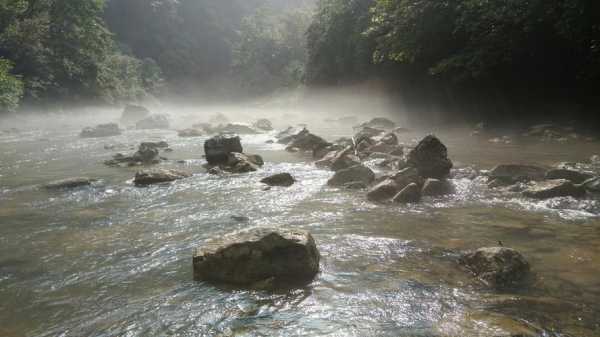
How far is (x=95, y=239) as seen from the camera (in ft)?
21.3

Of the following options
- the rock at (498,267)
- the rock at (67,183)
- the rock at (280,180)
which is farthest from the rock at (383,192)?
the rock at (67,183)

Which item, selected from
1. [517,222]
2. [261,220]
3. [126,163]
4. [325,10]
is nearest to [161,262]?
[261,220]

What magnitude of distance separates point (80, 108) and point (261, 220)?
35.9 meters

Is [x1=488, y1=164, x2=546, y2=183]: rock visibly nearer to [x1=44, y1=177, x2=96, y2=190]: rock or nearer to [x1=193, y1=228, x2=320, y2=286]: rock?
[x1=193, y1=228, x2=320, y2=286]: rock

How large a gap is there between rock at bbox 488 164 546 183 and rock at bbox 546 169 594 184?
7.8 inches

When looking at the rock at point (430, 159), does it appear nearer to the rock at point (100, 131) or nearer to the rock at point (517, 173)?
the rock at point (517, 173)

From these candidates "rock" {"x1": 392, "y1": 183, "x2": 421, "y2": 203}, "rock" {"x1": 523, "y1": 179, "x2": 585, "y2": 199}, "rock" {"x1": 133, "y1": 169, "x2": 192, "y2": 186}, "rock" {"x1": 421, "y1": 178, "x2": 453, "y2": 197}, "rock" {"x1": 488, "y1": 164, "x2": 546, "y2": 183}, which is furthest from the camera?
"rock" {"x1": 133, "y1": 169, "x2": 192, "y2": 186}

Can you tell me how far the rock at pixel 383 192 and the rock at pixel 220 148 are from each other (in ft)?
18.9

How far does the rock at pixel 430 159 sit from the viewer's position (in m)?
9.88

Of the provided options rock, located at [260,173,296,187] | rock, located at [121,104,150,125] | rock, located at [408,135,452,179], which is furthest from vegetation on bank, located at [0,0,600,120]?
rock, located at [260,173,296,187]

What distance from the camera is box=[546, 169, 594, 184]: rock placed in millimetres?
8508

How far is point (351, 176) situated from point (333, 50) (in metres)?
25.1

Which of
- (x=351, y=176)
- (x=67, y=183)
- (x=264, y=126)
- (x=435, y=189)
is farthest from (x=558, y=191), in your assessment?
(x=264, y=126)

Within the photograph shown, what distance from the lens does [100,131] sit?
2266 centimetres
